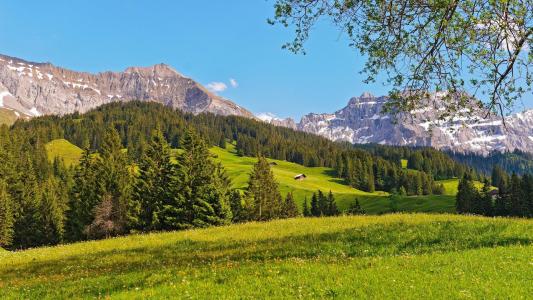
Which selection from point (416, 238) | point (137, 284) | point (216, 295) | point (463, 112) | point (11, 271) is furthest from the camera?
point (11, 271)

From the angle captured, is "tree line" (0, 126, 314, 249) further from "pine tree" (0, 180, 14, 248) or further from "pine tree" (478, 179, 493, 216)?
"pine tree" (478, 179, 493, 216)

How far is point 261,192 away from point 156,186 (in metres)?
26.2

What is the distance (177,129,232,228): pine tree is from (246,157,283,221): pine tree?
1825 cm

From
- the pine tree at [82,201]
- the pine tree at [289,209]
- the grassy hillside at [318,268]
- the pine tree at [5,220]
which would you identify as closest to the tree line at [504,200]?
the pine tree at [289,209]

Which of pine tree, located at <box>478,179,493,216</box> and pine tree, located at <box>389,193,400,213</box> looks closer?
pine tree, located at <box>478,179,493,216</box>

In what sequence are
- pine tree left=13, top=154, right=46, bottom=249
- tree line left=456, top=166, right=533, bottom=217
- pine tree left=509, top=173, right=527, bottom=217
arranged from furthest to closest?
tree line left=456, top=166, right=533, bottom=217 < pine tree left=509, top=173, right=527, bottom=217 < pine tree left=13, top=154, right=46, bottom=249

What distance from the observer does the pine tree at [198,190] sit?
62625 millimetres

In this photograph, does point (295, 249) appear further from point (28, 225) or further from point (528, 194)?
point (528, 194)

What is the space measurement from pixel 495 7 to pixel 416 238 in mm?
10715

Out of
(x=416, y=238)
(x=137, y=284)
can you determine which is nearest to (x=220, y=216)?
(x=416, y=238)

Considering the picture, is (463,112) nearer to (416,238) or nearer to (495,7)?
(495,7)

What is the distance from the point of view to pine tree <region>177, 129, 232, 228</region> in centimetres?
6262

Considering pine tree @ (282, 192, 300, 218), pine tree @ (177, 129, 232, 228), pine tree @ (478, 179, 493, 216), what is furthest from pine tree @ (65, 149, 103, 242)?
pine tree @ (478, 179, 493, 216)

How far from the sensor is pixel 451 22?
596 inches
